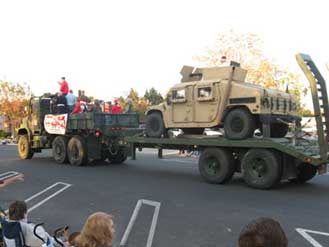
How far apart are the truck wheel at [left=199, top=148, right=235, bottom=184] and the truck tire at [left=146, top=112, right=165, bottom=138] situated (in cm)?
189

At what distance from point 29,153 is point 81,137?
159 inches

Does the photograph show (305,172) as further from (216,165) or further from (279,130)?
(216,165)

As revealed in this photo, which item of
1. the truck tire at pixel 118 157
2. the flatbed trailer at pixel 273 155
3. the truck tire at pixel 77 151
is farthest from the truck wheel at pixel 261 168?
the truck tire at pixel 77 151

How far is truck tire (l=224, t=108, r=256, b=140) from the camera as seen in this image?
35.8ft

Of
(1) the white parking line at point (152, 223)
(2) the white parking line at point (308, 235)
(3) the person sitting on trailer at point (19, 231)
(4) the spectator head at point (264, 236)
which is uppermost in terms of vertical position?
(4) the spectator head at point (264, 236)

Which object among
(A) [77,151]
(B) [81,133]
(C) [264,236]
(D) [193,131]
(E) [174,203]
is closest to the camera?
(C) [264,236]

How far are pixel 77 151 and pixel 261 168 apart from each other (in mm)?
7743

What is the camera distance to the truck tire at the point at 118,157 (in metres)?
16.5

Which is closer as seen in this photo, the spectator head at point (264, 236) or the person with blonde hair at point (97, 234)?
the spectator head at point (264, 236)

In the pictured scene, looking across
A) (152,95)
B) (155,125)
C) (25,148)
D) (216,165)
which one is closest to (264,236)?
(216,165)

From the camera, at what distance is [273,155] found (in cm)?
1022

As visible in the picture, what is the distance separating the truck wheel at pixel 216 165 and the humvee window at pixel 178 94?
171 cm

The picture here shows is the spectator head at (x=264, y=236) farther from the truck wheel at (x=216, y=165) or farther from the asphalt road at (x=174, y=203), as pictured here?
the truck wheel at (x=216, y=165)

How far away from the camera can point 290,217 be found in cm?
759
